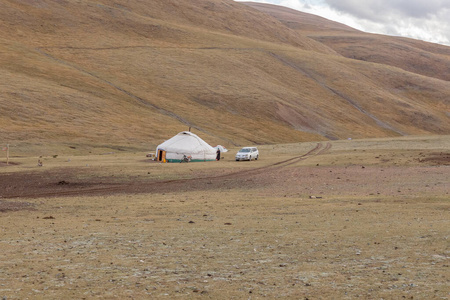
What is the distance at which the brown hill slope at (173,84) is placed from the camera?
81562mm

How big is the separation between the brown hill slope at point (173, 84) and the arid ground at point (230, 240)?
45422mm

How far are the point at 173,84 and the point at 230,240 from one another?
313ft

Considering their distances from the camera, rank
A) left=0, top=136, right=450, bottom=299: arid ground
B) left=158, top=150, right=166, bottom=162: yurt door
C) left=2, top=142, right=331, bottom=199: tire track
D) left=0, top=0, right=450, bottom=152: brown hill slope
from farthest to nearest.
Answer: left=0, top=0, right=450, bottom=152: brown hill slope < left=158, top=150, right=166, bottom=162: yurt door < left=2, top=142, right=331, bottom=199: tire track < left=0, top=136, right=450, bottom=299: arid ground

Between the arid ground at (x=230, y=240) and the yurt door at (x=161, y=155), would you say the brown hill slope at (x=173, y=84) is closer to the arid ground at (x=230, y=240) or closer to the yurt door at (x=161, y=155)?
the yurt door at (x=161, y=155)

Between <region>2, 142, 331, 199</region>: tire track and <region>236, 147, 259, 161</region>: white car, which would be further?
<region>236, 147, 259, 161</region>: white car

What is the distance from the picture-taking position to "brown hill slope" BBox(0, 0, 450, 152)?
3211 inches

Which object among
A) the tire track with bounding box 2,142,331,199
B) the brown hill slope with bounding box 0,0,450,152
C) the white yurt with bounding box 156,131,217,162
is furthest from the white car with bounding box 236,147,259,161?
the brown hill slope with bounding box 0,0,450,152

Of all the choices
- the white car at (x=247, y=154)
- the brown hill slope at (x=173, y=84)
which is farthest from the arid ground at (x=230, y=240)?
the brown hill slope at (x=173, y=84)

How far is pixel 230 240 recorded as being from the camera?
14578 millimetres

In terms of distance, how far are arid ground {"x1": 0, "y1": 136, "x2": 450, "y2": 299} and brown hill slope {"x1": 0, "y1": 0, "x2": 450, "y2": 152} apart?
4542cm

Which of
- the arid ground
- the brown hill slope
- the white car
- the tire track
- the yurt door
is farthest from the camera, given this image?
the brown hill slope

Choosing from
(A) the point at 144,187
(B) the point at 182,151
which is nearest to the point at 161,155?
(B) the point at 182,151

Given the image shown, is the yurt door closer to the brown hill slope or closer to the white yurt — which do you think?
the white yurt

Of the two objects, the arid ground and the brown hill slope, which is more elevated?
the brown hill slope
